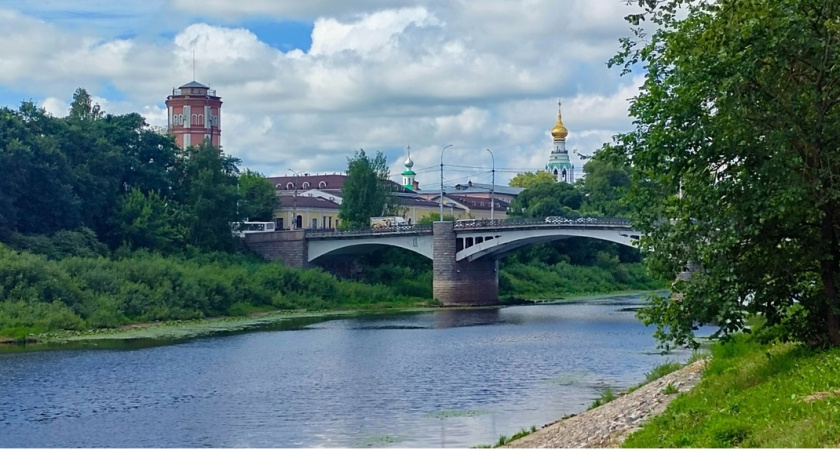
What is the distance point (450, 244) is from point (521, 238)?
5906 mm

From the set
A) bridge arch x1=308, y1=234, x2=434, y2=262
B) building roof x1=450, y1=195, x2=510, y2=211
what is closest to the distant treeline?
bridge arch x1=308, y1=234, x2=434, y2=262

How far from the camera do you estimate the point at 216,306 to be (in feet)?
210

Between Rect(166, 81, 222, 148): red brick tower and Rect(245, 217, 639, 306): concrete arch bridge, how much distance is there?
1565 inches

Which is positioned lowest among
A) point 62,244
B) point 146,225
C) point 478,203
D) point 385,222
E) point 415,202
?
point 62,244

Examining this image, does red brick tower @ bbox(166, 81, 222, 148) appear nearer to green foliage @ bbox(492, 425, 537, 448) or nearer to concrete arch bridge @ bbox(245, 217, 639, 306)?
concrete arch bridge @ bbox(245, 217, 639, 306)

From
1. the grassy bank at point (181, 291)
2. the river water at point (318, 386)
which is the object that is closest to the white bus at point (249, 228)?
the grassy bank at point (181, 291)

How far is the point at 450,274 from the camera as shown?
77750 millimetres

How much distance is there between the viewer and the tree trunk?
19016mm

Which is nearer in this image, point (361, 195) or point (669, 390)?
point (669, 390)

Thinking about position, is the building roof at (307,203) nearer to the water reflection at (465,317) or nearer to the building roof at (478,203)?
the building roof at (478,203)

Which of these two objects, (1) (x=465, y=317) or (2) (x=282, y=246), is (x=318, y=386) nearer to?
(1) (x=465, y=317)

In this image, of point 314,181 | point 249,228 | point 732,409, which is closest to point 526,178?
point 314,181

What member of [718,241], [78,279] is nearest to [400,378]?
[718,241]

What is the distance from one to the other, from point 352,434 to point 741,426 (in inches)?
472
